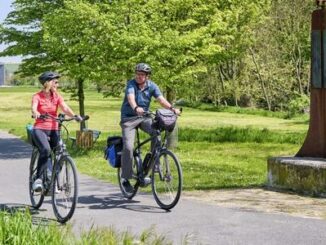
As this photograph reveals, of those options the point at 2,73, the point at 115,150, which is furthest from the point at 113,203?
the point at 2,73

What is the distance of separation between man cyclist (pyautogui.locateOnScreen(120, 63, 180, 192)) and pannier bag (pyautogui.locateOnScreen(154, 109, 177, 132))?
0.15m

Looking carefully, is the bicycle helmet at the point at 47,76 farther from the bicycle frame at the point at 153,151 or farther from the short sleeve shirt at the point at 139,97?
the bicycle frame at the point at 153,151

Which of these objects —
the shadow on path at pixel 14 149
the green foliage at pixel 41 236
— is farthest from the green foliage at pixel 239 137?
the green foliage at pixel 41 236

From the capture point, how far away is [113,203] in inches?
350

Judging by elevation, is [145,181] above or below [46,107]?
below

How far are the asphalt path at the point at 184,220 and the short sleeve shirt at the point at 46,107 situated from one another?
1110mm

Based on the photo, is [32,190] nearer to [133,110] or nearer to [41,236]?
[133,110]

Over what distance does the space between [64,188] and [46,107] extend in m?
1.17

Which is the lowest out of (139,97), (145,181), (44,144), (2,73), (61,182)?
(145,181)

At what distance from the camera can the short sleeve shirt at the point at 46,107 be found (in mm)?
8242

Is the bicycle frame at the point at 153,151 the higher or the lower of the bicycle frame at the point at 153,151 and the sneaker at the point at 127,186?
the higher

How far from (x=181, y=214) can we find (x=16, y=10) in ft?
54.3

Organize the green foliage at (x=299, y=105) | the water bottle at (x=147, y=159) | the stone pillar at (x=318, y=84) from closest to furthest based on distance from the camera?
the water bottle at (x=147, y=159) < the stone pillar at (x=318, y=84) < the green foliage at (x=299, y=105)

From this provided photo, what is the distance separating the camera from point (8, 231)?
5.45m
